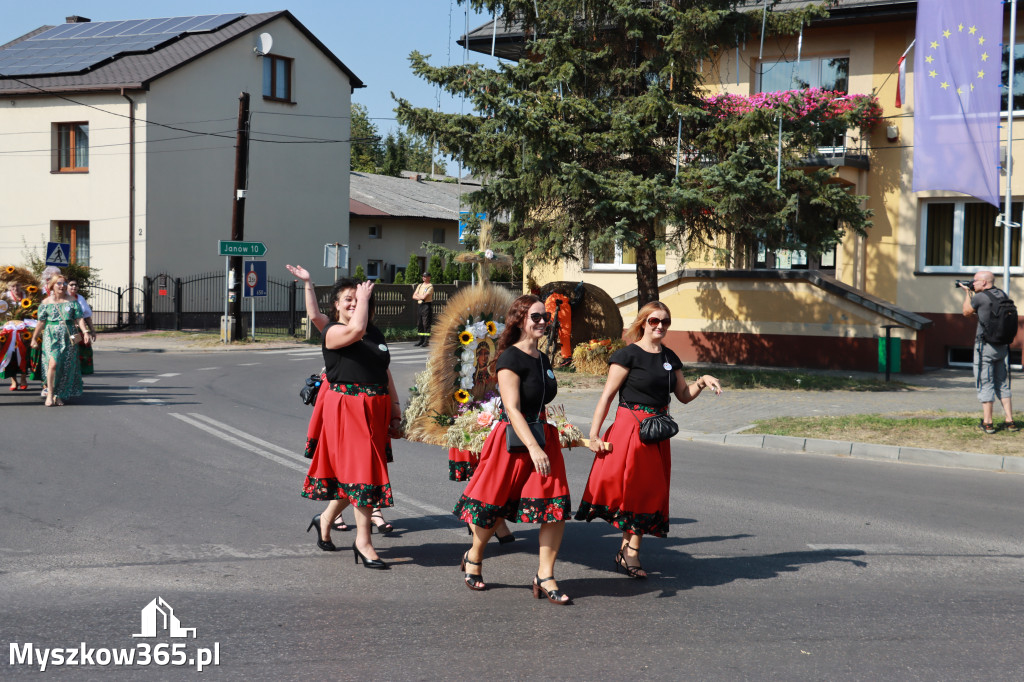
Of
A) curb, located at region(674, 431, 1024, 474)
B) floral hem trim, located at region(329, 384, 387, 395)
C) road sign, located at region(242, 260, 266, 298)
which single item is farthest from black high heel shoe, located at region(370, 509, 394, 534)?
road sign, located at region(242, 260, 266, 298)

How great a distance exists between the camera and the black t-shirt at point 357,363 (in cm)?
616

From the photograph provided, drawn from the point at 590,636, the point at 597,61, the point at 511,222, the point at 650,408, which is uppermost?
the point at 597,61

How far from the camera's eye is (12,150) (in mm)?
33375

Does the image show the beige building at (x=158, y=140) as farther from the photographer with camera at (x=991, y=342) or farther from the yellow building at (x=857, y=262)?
the photographer with camera at (x=991, y=342)

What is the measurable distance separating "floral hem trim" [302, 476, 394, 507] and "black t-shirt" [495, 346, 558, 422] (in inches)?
42.1

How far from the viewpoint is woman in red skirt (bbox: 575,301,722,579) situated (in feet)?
19.3

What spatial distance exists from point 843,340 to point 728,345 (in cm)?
238

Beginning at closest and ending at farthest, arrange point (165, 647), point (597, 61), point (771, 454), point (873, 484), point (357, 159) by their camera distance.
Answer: point (165, 647)
point (873, 484)
point (771, 454)
point (597, 61)
point (357, 159)

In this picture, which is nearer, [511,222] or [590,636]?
[590,636]

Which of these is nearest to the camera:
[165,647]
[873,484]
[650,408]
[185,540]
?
[165,647]

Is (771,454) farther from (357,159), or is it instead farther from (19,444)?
(357,159)

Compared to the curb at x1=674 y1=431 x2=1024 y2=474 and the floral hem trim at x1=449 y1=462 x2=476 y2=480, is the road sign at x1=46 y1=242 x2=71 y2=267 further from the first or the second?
the floral hem trim at x1=449 y1=462 x2=476 y2=480

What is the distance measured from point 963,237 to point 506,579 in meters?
17.6

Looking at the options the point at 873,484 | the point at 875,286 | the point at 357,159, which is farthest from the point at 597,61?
the point at 357,159
